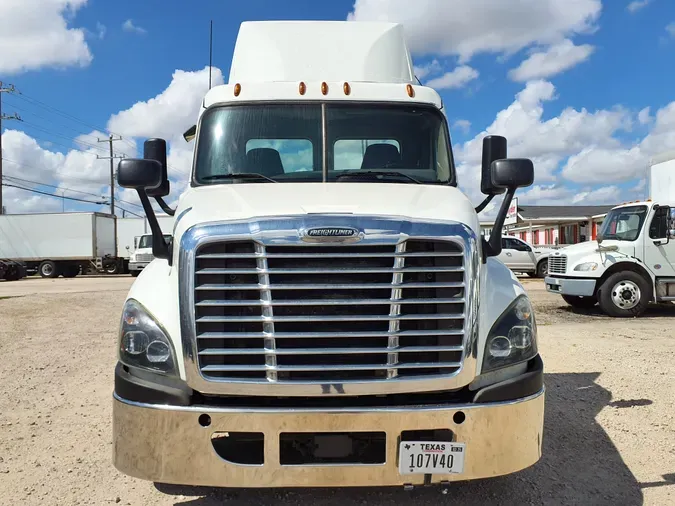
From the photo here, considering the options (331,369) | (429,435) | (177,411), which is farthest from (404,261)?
(177,411)

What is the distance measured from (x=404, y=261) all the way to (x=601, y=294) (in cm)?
984

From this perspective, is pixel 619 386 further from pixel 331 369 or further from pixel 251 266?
pixel 251 266

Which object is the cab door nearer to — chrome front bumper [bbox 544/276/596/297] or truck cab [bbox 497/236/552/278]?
chrome front bumper [bbox 544/276/596/297]

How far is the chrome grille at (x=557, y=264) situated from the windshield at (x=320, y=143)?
8.56m

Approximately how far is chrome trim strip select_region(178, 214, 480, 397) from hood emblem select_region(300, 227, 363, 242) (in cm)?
3

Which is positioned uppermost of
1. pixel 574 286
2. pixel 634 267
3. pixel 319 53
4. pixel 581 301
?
pixel 319 53

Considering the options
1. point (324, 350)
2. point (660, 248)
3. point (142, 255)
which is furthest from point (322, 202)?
point (142, 255)

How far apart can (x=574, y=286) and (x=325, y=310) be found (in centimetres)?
1004

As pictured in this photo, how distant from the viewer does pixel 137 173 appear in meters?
3.52

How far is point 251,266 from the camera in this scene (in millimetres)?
2846

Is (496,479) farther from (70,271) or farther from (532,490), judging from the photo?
(70,271)

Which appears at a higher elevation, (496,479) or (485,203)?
(485,203)

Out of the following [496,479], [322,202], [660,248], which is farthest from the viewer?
[660,248]

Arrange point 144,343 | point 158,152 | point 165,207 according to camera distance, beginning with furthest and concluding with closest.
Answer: point 165,207
point 158,152
point 144,343
